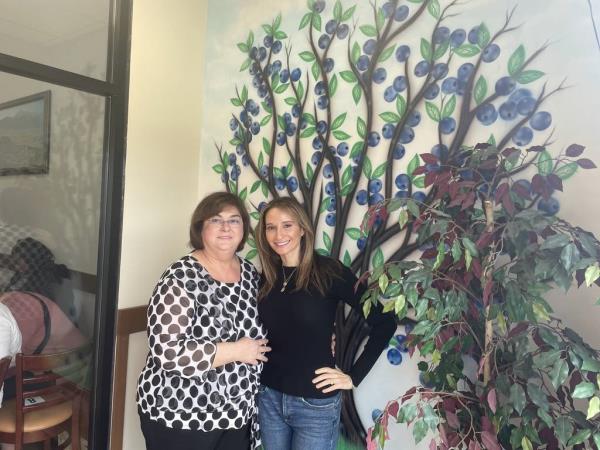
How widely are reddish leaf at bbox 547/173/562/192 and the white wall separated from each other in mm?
1857

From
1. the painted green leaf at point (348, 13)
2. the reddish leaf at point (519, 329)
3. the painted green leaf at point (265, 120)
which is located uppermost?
the painted green leaf at point (348, 13)

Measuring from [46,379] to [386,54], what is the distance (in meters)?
2.02

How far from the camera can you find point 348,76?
1.94 metres

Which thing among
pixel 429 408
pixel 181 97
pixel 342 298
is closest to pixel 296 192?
pixel 342 298

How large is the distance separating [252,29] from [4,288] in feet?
5.58

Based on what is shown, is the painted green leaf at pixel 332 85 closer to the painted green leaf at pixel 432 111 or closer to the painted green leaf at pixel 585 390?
the painted green leaf at pixel 432 111

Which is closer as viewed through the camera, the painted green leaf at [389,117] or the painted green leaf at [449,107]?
the painted green leaf at [449,107]

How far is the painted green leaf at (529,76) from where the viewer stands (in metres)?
1.47

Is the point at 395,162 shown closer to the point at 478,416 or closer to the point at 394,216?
the point at 394,216

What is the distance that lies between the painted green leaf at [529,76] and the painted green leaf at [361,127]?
612 mm

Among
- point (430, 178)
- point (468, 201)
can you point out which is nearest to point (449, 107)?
point (430, 178)

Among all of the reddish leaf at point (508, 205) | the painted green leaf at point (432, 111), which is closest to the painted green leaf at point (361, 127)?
the painted green leaf at point (432, 111)

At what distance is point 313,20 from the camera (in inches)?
81.1

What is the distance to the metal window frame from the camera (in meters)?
2.11
